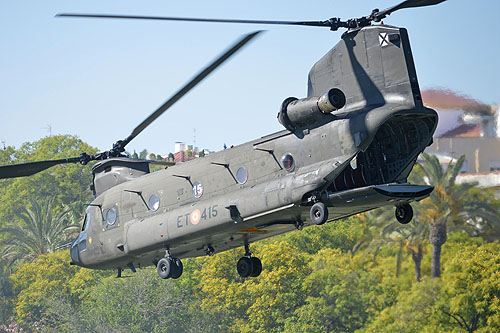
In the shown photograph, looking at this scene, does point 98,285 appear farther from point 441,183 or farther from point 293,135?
point 293,135

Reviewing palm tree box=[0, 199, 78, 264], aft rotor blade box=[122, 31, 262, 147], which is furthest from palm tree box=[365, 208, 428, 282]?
aft rotor blade box=[122, 31, 262, 147]

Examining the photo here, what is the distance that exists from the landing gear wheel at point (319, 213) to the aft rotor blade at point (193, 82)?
424 centimetres

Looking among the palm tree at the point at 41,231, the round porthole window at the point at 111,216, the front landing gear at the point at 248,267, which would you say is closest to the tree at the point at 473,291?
the front landing gear at the point at 248,267

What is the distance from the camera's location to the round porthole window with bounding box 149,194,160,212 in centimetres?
2373

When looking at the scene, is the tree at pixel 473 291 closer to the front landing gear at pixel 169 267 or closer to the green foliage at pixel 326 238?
the green foliage at pixel 326 238

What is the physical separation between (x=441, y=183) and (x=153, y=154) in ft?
238

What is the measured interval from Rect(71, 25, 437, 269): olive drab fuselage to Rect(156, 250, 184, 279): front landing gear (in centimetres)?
37

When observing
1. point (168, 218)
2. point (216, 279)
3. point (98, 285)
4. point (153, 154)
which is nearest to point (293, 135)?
point (168, 218)

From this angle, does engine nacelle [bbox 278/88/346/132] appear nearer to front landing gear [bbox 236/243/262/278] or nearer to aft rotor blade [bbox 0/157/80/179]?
front landing gear [bbox 236/243/262/278]

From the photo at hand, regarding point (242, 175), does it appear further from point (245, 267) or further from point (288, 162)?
point (245, 267)

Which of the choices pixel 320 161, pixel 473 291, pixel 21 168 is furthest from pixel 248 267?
pixel 473 291

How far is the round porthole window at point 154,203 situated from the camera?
23.7 meters

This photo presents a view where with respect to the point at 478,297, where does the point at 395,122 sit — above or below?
above

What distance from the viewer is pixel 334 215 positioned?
2102cm
